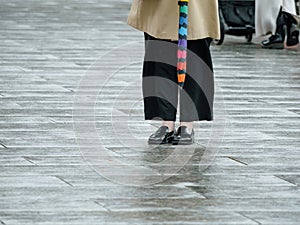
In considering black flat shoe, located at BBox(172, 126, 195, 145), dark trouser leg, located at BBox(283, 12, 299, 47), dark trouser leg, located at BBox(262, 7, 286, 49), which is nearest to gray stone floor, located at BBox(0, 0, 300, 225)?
black flat shoe, located at BBox(172, 126, 195, 145)

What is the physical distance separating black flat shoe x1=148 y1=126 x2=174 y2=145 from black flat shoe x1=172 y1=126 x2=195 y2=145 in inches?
1.7

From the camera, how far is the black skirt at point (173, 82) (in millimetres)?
6895

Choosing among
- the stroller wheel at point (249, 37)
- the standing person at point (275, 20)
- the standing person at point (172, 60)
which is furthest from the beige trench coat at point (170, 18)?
the stroller wheel at point (249, 37)

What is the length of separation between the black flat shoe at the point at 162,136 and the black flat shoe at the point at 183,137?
0.14ft

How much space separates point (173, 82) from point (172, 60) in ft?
0.50

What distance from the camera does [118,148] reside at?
6.78 meters

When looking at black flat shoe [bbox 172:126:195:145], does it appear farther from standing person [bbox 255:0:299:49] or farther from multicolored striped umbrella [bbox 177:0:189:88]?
standing person [bbox 255:0:299:49]

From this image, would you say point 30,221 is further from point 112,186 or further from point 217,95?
point 217,95

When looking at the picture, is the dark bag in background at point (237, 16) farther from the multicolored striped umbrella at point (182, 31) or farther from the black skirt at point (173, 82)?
the multicolored striped umbrella at point (182, 31)

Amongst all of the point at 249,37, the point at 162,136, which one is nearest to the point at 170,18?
the point at 162,136

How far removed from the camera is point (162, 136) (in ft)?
22.9

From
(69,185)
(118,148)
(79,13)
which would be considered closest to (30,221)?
(69,185)

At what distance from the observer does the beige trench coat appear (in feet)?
22.2

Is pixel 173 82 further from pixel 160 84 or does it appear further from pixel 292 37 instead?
pixel 292 37
